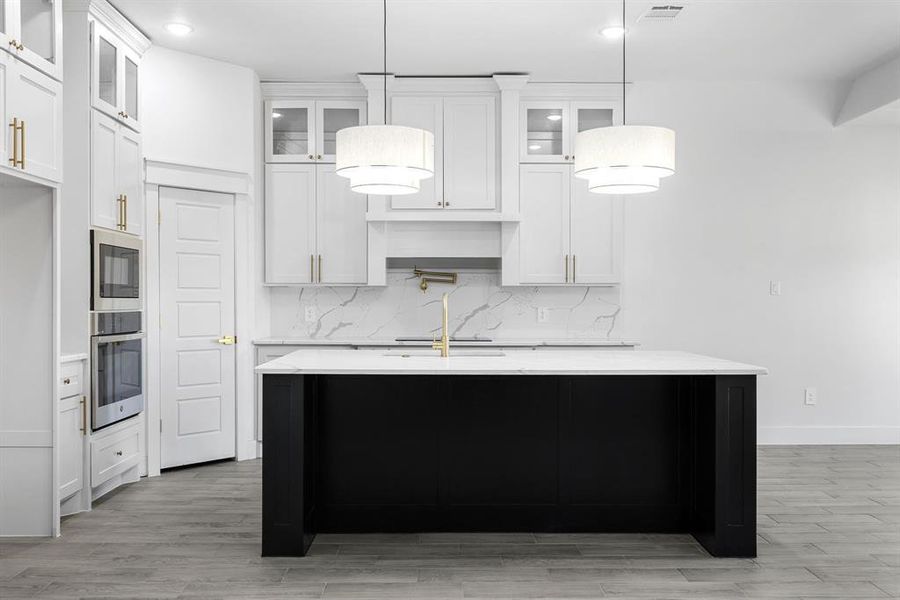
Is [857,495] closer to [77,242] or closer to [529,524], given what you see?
[529,524]

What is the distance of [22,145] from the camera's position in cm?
308

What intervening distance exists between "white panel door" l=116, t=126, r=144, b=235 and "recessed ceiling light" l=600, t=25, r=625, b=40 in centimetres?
309

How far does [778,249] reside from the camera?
18.7 feet

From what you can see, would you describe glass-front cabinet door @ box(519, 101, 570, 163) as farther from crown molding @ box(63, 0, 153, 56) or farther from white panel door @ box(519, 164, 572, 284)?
crown molding @ box(63, 0, 153, 56)

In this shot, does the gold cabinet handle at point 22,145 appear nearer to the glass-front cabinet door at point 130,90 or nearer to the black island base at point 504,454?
the glass-front cabinet door at point 130,90

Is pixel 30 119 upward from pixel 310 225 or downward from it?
upward

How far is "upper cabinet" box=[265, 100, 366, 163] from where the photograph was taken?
549 cm

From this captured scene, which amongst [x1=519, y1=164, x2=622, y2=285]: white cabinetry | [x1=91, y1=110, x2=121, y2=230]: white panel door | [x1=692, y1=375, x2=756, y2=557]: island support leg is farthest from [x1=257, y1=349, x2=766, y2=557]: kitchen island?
[x1=519, y1=164, x2=622, y2=285]: white cabinetry

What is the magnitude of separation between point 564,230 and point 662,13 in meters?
1.77

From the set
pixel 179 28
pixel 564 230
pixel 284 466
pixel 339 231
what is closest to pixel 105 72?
pixel 179 28

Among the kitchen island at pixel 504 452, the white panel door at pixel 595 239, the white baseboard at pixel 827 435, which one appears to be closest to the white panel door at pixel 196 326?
the kitchen island at pixel 504 452

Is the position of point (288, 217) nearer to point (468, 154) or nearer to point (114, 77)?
point (468, 154)

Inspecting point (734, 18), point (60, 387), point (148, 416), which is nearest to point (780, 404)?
point (734, 18)

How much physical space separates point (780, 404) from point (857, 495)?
1.61m
